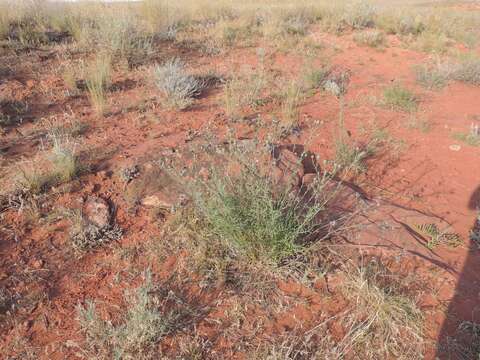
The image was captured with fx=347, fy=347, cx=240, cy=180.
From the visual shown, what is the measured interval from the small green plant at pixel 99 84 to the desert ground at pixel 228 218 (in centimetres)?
4

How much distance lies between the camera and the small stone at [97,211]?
9.54ft

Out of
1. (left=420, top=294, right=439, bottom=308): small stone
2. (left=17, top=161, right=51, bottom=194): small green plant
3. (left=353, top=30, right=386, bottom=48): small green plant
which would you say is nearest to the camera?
(left=420, top=294, right=439, bottom=308): small stone

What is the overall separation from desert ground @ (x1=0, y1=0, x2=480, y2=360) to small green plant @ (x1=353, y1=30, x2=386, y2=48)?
369 centimetres

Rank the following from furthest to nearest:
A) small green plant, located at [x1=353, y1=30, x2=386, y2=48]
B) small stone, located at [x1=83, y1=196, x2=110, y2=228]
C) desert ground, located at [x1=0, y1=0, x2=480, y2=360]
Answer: small green plant, located at [x1=353, y1=30, x2=386, y2=48] → small stone, located at [x1=83, y1=196, x2=110, y2=228] → desert ground, located at [x1=0, y1=0, x2=480, y2=360]

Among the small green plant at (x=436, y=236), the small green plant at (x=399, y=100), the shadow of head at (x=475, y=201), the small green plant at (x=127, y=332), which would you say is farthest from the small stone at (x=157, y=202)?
the small green plant at (x=399, y=100)

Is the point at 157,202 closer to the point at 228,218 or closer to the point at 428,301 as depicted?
the point at 228,218

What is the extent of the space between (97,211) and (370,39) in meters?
8.90

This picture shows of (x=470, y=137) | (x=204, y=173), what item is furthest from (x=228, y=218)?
(x=470, y=137)

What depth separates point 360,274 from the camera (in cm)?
235

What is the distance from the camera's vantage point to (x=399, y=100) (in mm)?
5656

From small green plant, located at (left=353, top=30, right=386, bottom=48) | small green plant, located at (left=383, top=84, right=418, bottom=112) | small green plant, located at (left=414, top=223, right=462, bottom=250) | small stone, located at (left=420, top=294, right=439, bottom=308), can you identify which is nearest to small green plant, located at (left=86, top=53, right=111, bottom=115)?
small green plant, located at (left=414, top=223, right=462, bottom=250)

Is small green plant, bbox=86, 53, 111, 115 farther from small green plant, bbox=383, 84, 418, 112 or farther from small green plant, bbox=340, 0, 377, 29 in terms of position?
small green plant, bbox=340, 0, 377, 29

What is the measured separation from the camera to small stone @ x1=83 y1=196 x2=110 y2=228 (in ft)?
9.54

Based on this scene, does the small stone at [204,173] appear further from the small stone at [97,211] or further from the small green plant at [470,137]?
the small green plant at [470,137]
